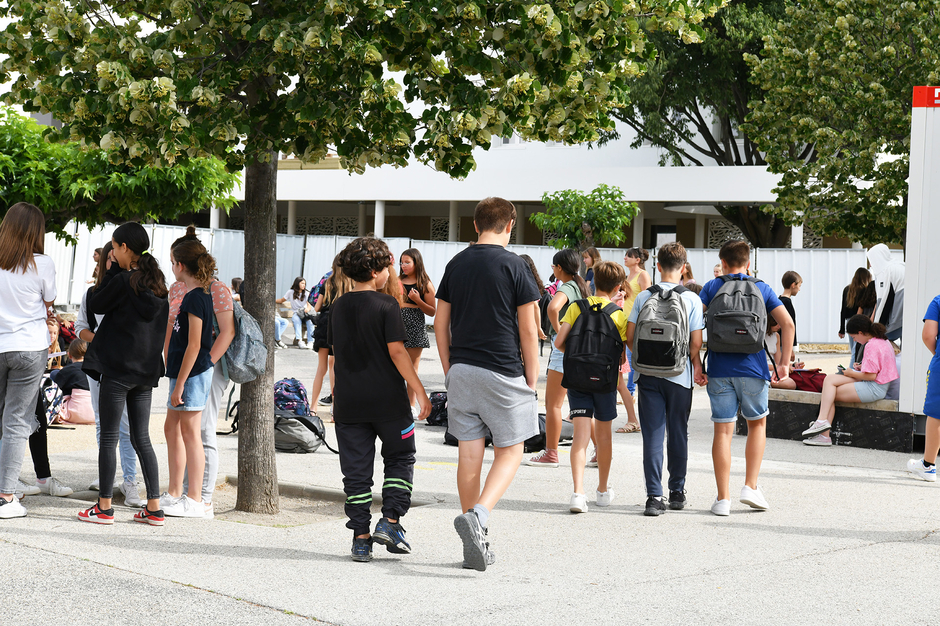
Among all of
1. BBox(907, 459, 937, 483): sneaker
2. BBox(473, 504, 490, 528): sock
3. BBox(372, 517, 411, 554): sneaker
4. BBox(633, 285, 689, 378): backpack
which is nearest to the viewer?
BBox(473, 504, 490, 528): sock

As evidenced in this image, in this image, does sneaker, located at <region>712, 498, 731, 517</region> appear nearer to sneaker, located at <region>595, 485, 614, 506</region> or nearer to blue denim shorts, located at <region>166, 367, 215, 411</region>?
sneaker, located at <region>595, 485, 614, 506</region>

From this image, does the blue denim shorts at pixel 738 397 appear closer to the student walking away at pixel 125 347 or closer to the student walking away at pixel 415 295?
the student walking away at pixel 125 347

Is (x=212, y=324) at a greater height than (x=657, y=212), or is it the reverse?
(x=657, y=212)

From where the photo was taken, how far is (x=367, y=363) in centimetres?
539

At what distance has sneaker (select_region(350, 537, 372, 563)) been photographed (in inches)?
210

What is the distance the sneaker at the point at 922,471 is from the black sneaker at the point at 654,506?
2.66 meters

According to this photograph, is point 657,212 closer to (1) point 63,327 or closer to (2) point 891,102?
(2) point 891,102

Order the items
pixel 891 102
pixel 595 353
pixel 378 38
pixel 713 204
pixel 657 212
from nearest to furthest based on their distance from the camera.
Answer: pixel 378 38, pixel 595 353, pixel 891 102, pixel 713 204, pixel 657 212

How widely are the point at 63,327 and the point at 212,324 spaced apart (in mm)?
5423

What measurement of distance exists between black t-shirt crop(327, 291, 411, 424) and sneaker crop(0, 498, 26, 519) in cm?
221

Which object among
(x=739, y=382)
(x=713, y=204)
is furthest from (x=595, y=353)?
(x=713, y=204)

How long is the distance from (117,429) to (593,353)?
305 centimetres

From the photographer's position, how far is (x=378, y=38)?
5.70 m

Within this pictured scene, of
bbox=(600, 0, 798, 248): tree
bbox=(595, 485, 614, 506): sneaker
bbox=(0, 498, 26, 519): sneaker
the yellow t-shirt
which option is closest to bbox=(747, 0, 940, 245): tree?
bbox=(600, 0, 798, 248): tree
